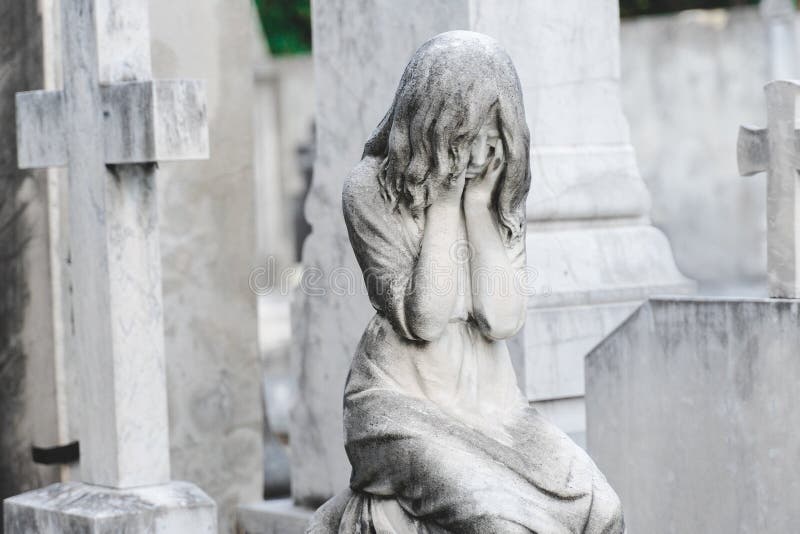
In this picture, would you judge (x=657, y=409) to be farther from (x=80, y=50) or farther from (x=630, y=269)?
(x=80, y=50)

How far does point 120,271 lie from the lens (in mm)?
5156

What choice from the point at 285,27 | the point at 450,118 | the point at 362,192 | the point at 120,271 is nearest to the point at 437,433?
the point at 362,192

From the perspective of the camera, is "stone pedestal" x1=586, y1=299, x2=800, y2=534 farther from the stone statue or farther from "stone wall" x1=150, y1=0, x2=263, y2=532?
"stone wall" x1=150, y1=0, x2=263, y2=532

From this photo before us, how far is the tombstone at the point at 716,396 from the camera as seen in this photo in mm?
4887

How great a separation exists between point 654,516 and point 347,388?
1.49m

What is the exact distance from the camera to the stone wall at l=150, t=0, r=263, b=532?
6934 mm

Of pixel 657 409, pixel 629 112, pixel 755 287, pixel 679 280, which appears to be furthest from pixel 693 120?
pixel 657 409

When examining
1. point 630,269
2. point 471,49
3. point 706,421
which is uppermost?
point 471,49

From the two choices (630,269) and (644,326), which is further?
(630,269)

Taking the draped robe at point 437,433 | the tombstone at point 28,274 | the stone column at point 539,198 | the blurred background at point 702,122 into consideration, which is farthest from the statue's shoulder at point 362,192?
the blurred background at point 702,122

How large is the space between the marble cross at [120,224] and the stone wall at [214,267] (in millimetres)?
1591

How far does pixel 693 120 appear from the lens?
1513cm

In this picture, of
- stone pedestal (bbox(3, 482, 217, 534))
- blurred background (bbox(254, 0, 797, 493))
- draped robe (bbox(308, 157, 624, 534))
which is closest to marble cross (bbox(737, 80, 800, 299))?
draped robe (bbox(308, 157, 624, 534))

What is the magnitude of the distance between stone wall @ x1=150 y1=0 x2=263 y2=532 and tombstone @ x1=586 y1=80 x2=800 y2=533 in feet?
6.72
